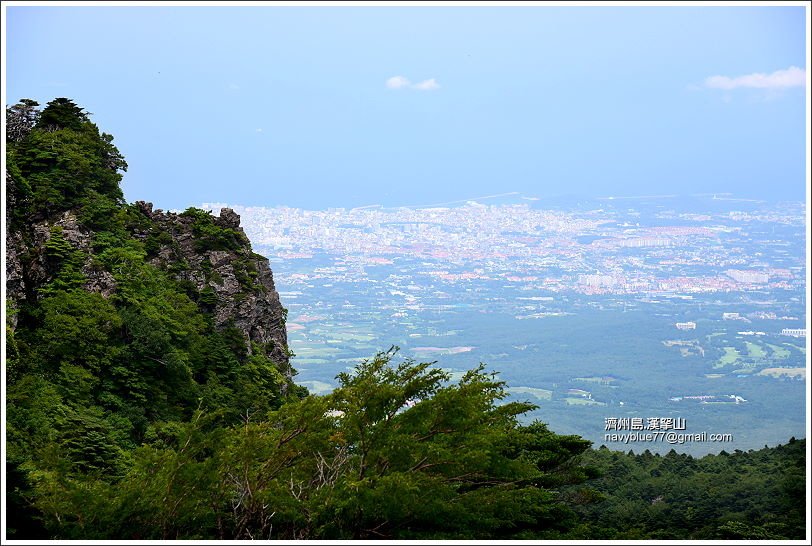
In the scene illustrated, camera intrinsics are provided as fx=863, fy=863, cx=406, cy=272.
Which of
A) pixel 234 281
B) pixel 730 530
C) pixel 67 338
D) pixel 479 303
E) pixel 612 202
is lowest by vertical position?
pixel 730 530

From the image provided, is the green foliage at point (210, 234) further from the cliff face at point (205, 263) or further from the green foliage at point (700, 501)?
the green foliage at point (700, 501)

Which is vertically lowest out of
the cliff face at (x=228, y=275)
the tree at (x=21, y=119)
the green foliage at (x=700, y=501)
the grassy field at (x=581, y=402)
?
the green foliage at (x=700, y=501)

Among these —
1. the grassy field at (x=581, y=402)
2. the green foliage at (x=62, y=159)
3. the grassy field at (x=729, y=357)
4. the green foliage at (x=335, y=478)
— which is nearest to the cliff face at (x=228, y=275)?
the green foliage at (x=62, y=159)

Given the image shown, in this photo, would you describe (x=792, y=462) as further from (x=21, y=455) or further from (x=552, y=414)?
(x=552, y=414)

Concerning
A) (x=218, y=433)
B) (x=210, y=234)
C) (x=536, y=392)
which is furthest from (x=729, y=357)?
(x=218, y=433)

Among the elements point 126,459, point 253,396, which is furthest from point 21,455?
point 253,396

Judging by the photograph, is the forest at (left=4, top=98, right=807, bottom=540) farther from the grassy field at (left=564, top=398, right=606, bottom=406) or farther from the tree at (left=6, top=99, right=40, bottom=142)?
the grassy field at (left=564, top=398, right=606, bottom=406)
